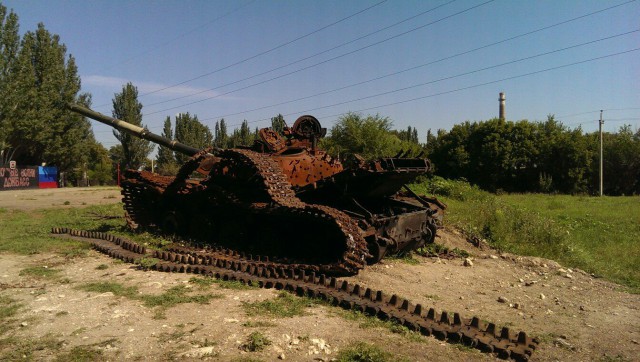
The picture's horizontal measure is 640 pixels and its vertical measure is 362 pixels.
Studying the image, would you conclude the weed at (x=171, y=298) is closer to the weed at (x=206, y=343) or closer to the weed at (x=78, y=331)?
the weed at (x=78, y=331)

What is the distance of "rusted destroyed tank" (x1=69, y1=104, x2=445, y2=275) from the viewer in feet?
26.9

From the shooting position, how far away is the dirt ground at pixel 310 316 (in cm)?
478

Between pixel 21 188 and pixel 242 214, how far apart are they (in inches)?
1551

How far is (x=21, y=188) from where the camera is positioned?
4125cm

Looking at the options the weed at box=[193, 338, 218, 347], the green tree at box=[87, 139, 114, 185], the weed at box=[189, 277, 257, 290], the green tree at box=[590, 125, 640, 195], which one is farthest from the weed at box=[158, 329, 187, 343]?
the green tree at box=[87, 139, 114, 185]

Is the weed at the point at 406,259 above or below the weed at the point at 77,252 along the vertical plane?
below

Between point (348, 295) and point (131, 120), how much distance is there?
50.4 meters

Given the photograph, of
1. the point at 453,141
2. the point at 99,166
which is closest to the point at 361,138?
the point at 453,141

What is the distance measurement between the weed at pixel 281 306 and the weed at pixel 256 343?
0.85m

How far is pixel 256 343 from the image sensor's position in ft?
15.5

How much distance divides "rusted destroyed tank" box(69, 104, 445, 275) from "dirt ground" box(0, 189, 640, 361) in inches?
29.1

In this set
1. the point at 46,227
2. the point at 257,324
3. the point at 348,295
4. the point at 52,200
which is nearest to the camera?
the point at 257,324

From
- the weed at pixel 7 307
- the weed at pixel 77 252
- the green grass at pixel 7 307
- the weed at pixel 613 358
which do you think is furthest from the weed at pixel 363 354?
the weed at pixel 77 252

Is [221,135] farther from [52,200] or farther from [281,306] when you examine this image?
[281,306]
